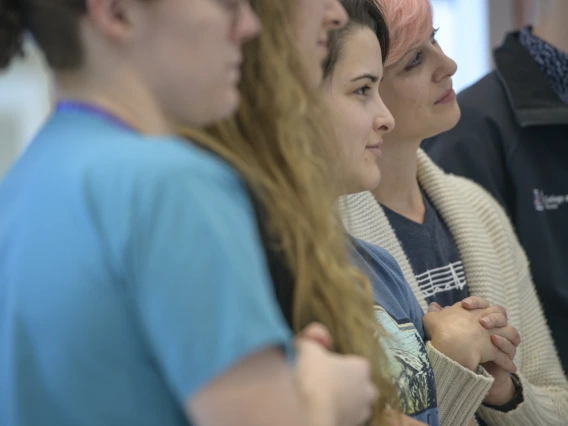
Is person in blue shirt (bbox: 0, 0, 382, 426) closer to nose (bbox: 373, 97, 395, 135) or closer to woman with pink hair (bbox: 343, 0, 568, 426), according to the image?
nose (bbox: 373, 97, 395, 135)

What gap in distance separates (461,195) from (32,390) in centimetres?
127

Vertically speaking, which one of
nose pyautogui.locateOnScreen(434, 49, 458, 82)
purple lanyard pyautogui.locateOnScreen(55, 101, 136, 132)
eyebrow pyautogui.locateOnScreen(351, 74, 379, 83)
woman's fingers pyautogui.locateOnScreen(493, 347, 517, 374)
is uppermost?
purple lanyard pyautogui.locateOnScreen(55, 101, 136, 132)

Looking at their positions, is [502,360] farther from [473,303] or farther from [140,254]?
[140,254]

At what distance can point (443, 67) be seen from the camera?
165 cm

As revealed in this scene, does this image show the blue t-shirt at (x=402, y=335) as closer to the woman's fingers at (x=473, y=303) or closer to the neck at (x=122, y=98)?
the woman's fingers at (x=473, y=303)

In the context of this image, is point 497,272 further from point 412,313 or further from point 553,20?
point 553,20

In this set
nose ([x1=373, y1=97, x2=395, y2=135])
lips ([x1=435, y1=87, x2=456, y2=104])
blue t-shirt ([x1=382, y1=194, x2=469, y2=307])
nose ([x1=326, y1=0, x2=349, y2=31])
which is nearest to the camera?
nose ([x1=326, y1=0, x2=349, y2=31])

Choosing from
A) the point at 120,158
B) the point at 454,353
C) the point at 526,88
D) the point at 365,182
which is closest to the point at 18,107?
the point at 526,88

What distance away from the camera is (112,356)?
0.59 m

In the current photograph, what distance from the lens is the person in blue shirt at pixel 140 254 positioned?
21.6 inches

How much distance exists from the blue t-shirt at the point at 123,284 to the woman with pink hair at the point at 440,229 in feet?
2.80

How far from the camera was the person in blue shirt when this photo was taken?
1.80 ft

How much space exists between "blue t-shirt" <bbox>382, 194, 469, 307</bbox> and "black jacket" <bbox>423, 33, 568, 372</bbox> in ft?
1.11

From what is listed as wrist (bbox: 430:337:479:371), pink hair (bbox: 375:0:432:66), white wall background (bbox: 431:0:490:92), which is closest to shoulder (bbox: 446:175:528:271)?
pink hair (bbox: 375:0:432:66)
